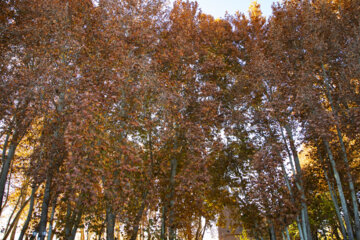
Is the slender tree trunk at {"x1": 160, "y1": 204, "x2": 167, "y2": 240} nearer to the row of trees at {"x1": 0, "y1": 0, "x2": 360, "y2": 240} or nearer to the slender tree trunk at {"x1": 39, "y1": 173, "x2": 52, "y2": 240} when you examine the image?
the row of trees at {"x1": 0, "y1": 0, "x2": 360, "y2": 240}

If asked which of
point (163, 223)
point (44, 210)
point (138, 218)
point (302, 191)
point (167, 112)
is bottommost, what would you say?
point (163, 223)

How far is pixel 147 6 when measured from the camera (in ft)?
36.8

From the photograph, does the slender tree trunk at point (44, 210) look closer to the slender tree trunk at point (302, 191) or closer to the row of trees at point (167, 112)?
the row of trees at point (167, 112)

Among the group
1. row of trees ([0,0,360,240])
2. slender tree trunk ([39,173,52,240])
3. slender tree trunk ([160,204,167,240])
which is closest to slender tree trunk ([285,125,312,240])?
row of trees ([0,0,360,240])

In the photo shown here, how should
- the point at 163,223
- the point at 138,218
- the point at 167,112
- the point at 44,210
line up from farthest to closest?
the point at 163,223, the point at 167,112, the point at 138,218, the point at 44,210

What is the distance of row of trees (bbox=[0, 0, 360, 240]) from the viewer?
7.86 metres

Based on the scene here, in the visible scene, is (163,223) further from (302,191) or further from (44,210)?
(302,191)

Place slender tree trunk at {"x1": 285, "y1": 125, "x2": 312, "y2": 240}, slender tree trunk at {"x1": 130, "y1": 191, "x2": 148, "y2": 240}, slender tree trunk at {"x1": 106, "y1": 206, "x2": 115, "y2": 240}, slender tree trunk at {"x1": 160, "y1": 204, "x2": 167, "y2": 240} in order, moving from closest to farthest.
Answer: slender tree trunk at {"x1": 106, "y1": 206, "x2": 115, "y2": 240}, slender tree trunk at {"x1": 130, "y1": 191, "x2": 148, "y2": 240}, slender tree trunk at {"x1": 285, "y1": 125, "x2": 312, "y2": 240}, slender tree trunk at {"x1": 160, "y1": 204, "x2": 167, "y2": 240}

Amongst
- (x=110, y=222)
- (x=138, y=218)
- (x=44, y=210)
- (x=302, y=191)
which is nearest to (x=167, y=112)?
(x=138, y=218)

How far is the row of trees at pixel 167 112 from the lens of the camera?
7.86 metres

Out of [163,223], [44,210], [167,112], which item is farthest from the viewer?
[163,223]

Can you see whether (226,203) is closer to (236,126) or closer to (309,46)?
(236,126)

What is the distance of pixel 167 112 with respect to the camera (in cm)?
958

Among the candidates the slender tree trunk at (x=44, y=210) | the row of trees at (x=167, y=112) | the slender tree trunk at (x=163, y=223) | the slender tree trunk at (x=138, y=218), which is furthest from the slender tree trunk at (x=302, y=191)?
the slender tree trunk at (x=44, y=210)
